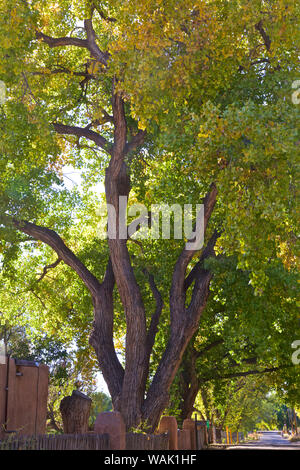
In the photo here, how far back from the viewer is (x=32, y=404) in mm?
11625

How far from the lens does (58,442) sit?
7.18m

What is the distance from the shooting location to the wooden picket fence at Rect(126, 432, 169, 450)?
8852 millimetres

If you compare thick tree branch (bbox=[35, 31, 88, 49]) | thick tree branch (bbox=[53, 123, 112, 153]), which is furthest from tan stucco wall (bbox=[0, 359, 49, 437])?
thick tree branch (bbox=[35, 31, 88, 49])

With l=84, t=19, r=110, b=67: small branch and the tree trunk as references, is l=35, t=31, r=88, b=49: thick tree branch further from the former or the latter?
the tree trunk

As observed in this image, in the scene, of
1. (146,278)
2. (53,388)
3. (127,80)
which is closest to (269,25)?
(127,80)

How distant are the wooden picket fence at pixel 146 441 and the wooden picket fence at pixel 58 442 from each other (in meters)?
0.84

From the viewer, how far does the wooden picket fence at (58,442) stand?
260 inches

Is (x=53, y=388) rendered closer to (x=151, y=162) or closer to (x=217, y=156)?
(x=151, y=162)

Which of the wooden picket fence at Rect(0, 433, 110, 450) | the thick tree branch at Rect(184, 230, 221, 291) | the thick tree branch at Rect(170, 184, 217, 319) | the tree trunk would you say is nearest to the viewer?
the wooden picket fence at Rect(0, 433, 110, 450)

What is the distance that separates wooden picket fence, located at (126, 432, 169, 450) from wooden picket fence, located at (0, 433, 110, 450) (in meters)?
0.84

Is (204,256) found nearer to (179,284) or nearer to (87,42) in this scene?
(179,284)

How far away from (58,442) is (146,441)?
301 centimetres

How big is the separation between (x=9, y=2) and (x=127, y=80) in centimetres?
310
